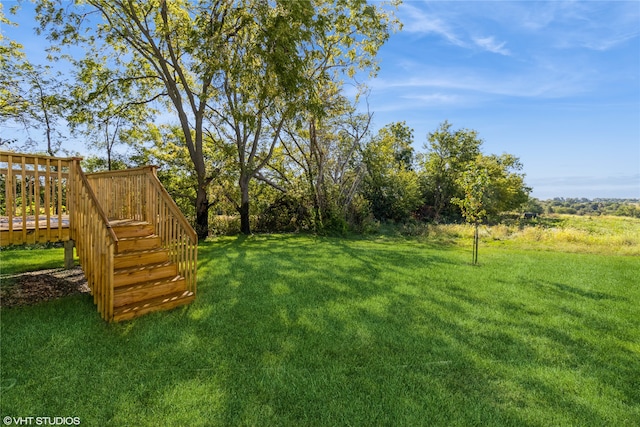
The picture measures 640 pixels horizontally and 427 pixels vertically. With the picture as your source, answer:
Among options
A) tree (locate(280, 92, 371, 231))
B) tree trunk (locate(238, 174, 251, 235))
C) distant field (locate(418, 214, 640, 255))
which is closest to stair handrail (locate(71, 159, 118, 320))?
tree trunk (locate(238, 174, 251, 235))

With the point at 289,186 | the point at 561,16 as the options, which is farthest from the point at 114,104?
the point at 561,16

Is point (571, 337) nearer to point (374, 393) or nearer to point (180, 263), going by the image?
point (374, 393)

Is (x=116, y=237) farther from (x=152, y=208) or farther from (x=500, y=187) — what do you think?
(x=500, y=187)

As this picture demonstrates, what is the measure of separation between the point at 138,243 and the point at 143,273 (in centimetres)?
74

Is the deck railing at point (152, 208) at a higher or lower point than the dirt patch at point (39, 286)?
higher

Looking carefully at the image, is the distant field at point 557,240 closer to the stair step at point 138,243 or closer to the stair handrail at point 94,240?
the stair step at point 138,243

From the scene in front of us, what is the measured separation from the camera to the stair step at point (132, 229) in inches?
194

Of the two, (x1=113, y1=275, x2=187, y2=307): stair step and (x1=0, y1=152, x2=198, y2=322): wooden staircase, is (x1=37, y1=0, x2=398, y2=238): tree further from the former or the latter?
(x1=113, y1=275, x2=187, y2=307): stair step

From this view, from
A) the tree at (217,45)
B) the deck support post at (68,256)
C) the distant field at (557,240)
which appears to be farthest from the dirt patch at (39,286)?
the distant field at (557,240)

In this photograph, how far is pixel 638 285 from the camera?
5785 mm

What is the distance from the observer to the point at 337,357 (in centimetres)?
303

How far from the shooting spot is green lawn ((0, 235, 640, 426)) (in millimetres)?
2293

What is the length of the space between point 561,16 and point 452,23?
2.25m

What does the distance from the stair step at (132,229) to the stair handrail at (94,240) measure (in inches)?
18.8
